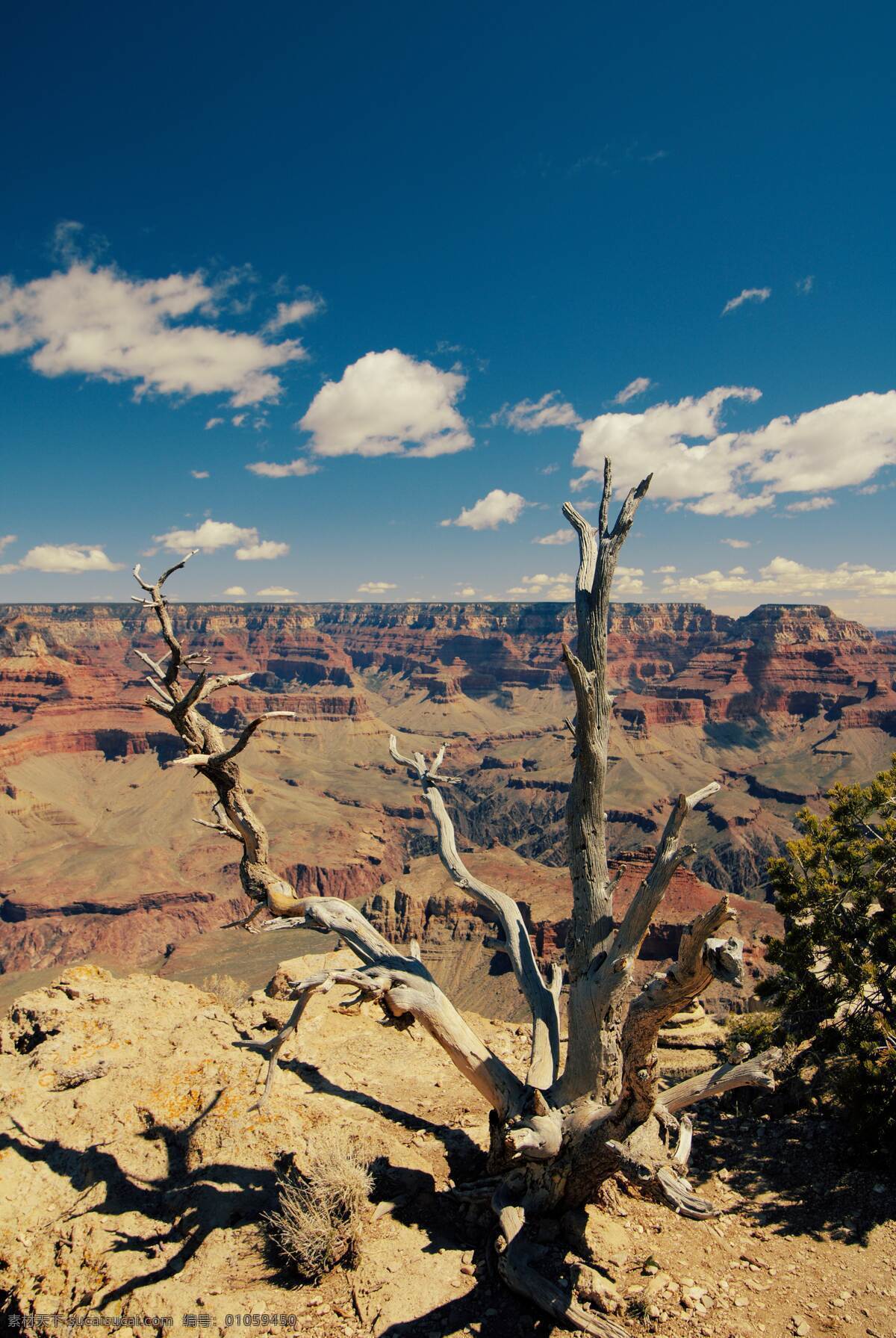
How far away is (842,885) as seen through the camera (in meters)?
10.9

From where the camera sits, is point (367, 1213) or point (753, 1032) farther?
point (753, 1032)

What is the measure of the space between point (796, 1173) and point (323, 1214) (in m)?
6.44

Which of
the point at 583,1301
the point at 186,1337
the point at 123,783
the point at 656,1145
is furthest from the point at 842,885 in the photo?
the point at 123,783

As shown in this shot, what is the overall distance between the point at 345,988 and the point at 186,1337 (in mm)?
9160

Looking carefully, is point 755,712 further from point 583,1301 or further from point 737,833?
point 583,1301

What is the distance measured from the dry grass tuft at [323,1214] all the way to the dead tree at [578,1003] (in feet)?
4.42

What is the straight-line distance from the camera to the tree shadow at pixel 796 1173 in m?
7.64

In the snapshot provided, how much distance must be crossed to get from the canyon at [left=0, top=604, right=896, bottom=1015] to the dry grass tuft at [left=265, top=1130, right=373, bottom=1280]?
30.8m

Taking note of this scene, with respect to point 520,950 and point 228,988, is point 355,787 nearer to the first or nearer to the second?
point 228,988

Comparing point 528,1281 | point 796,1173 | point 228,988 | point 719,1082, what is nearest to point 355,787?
point 228,988

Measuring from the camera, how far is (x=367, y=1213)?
7.32 meters

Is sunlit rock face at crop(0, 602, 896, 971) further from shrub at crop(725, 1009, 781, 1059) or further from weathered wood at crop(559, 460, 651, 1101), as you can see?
weathered wood at crop(559, 460, 651, 1101)

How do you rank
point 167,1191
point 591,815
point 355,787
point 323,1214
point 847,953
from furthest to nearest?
1. point 355,787
2. point 847,953
3. point 167,1191
4. point 591,815
5. point 323,1214

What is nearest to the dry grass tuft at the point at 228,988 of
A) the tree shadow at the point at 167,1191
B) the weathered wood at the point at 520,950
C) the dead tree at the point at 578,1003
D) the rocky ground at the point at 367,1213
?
the rocky ground at the point at 367,1213
